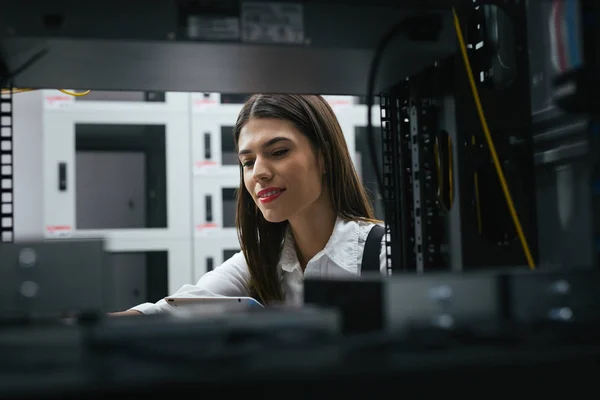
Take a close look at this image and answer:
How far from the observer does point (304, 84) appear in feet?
3.07

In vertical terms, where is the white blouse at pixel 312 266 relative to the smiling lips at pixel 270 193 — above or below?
below

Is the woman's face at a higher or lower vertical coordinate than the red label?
higher

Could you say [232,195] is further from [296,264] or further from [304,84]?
[304,84]

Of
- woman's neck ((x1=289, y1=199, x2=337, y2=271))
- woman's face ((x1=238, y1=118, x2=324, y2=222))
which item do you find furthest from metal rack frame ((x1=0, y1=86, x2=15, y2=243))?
woman's neck ((x1=289, y1=199, x2=337, y2=271))

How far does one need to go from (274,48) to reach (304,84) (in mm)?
180

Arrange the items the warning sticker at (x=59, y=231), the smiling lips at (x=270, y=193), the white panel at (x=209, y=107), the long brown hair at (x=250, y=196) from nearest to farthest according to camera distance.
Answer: the smiling lips at (x=270, y=193) → the long brown hair at (x=250, y=196) → the warning sticker at (x=59, y=231) → the white panel at (x=209, y=107)

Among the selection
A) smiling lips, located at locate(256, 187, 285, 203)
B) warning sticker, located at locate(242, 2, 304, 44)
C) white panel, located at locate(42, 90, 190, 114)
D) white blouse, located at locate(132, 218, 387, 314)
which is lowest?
white blouse, located at locate(132, 218, 387, 314)

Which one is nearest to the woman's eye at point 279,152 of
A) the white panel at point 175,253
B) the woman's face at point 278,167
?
the woman's face at point 278,167

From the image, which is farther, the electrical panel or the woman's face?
the electrical panel

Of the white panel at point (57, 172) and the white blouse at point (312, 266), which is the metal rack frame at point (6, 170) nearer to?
the white blouse at point (312, 266)

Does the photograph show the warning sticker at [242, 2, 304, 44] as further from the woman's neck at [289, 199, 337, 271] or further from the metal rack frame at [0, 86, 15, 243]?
the woman's neck at [289, 199, 337, 271]

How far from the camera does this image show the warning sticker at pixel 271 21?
2.31ft

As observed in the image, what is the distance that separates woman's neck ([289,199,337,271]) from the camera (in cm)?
166

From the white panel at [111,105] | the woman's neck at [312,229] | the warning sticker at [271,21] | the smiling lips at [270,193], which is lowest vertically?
the woman's neck at [312,229]
